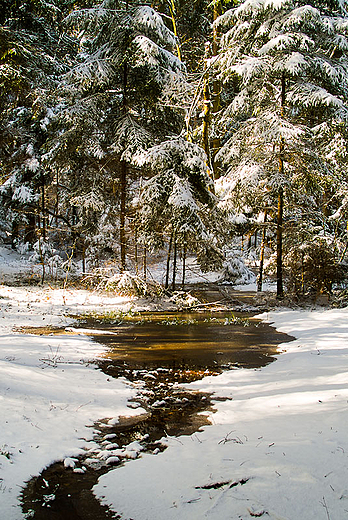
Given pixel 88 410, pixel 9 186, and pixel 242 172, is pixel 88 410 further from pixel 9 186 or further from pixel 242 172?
pixel 9 186

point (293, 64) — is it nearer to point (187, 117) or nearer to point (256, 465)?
point (187, 117)

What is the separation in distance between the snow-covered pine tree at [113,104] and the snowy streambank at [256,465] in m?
9.96

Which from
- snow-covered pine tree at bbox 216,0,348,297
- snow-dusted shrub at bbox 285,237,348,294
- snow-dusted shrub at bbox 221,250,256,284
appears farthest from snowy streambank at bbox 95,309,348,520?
snow-dusted shrub at bbox 221,250,256,284

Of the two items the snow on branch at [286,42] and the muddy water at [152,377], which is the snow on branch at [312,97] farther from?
the muddy water at [152,377]

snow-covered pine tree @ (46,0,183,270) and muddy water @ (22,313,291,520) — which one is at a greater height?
snow-covered pine tree @ (46,0,183,270)

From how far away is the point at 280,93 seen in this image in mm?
14125

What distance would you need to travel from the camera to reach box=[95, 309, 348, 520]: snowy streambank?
2711 mm

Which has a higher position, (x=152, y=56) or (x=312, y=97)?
(x=152, y=56)

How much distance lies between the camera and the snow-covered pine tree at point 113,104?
1324cm

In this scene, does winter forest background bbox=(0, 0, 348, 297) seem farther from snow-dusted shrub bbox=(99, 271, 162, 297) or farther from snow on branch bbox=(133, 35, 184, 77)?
snow-dusted shrub bbox=(99, 271, 162, 297)

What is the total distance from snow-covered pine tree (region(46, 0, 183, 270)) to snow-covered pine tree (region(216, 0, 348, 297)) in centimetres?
266

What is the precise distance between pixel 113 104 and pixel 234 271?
37.1 feet

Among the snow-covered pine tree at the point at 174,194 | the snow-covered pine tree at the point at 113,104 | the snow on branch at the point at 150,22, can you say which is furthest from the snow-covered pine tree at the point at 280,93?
the snow-covered pine tree at the point at 113,104

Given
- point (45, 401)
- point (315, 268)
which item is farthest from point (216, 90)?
point (45, 401)
